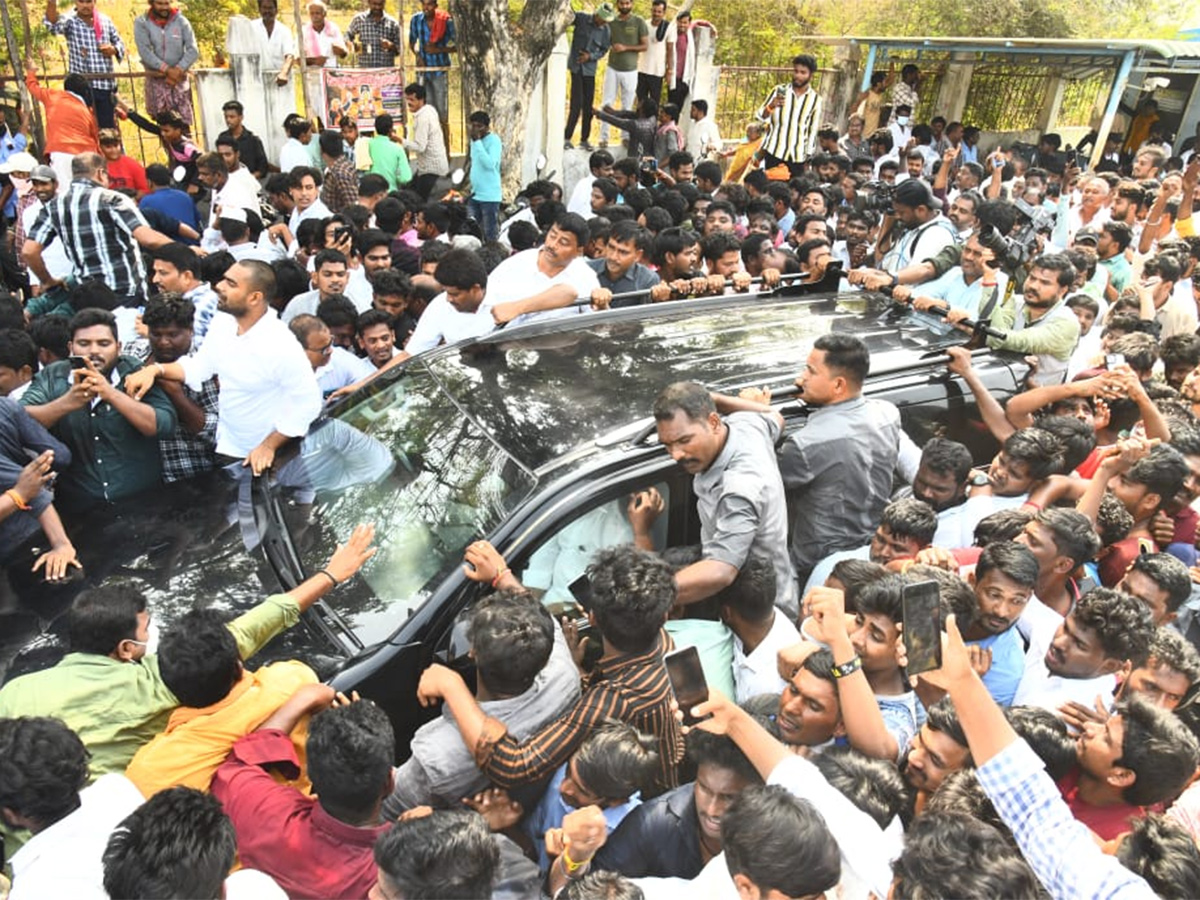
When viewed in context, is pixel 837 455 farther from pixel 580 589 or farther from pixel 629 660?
pixel 629 660

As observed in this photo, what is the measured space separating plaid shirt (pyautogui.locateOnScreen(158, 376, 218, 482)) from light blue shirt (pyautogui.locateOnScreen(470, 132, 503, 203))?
200 inches

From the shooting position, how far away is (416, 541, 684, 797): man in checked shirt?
243 cm

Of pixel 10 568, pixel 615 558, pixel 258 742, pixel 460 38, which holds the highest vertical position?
pixel 460 38

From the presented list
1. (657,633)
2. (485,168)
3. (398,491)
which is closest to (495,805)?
(657,633)

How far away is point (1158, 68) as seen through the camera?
48.4 ft

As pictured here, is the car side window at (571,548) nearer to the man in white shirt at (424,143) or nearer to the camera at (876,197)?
the camera at (876,197)

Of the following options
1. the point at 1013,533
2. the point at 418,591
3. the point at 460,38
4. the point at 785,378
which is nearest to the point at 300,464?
the point at 418,591

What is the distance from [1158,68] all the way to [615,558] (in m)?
16.8

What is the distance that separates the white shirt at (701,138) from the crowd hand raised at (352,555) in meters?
10.7

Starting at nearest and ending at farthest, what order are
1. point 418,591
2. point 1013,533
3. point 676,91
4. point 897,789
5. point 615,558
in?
point 897,789 → point 615,558 → point 418,591 → point 1013,533 → point 676,91

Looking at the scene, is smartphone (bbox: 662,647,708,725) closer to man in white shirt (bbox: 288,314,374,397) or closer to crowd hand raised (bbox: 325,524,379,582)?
crowd hand raised (bbox: 325,524,379,582)

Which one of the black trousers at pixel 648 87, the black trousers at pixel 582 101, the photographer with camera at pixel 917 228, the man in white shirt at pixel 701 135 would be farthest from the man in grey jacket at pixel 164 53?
the photographer with camera at pixel 917 228

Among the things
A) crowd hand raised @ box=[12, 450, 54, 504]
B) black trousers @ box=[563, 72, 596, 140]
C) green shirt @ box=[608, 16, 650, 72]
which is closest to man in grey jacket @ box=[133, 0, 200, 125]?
black trousers @ box=[563, 72, 596, 140]

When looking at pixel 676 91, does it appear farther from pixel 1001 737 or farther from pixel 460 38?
pixel 1001 737
